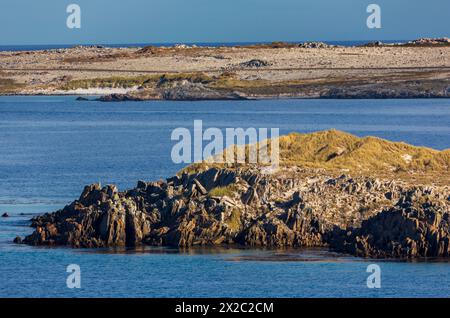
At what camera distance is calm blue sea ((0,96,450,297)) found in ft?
108

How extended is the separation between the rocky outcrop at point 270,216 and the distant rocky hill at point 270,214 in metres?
0.03

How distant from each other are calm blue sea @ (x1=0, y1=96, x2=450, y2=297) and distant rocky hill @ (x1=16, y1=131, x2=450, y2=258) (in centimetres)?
75

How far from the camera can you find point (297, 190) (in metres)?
39.1

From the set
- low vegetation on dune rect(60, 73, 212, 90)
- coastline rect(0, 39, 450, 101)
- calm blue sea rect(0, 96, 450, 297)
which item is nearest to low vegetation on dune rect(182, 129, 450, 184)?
calm blue sea rect(0, 96, 450, 297)

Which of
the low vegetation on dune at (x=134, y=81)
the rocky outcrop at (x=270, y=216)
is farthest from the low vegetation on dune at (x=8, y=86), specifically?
the rocky outcrop at (x=270, y=216)

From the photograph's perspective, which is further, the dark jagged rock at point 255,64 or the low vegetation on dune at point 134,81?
the dark jagged rock at point 255,64

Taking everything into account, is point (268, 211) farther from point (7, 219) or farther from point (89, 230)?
point (7, 219)

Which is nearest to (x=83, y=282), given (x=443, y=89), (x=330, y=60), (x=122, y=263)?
(x=122, y=263)

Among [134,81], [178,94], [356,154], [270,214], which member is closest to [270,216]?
[270,214]

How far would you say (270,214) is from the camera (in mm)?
37750

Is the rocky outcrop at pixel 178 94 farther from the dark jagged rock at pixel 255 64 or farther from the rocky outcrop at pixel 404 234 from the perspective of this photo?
the rocky outcrop at pixel 404 234

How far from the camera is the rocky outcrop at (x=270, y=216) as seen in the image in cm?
3584

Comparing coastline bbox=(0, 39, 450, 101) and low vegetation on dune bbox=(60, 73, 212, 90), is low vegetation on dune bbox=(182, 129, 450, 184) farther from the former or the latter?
low vegetation on dune bbox=(60, 73, 212, 90)
